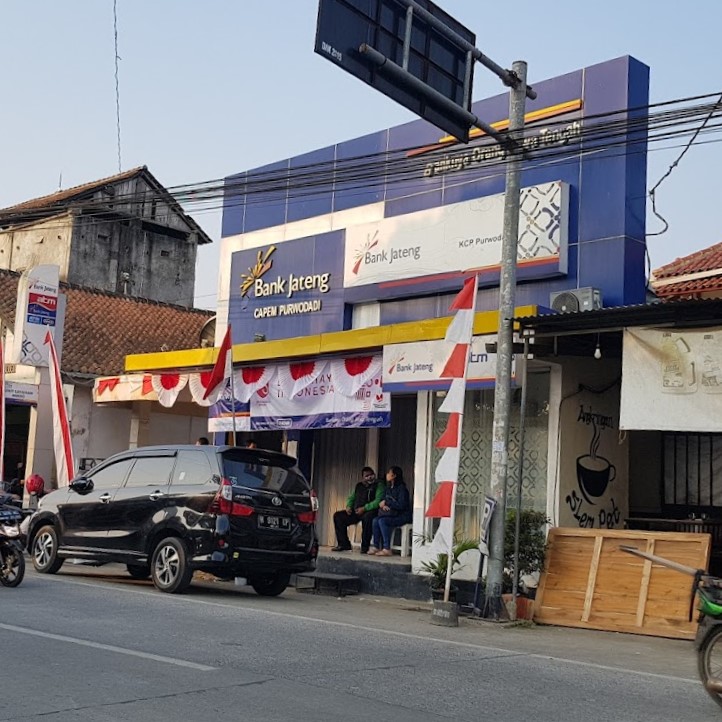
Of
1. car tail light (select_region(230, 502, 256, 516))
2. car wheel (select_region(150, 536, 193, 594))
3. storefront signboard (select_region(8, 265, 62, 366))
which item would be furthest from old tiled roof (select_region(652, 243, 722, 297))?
storefront signboard (select_region(8, 265, 62, 366))

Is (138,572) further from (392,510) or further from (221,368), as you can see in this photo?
(392,510)

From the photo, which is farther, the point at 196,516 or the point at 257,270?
the point at 257,270

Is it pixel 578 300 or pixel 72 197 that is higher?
pixel 72 197

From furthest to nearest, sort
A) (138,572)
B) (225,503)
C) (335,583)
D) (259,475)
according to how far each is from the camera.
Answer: (138,572) → (335,583) → (259,475) → (225,503)

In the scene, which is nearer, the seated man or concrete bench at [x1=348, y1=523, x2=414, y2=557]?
concrete bench at [x1=348, y1=523, x2=414, y2=557]

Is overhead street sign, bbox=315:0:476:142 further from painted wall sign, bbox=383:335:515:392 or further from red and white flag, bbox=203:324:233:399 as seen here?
red and white flag, bbox=203:324:233:399

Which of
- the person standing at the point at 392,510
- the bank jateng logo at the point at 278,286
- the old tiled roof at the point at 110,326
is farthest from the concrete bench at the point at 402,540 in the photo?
the old tiled roof at the point at 110,326

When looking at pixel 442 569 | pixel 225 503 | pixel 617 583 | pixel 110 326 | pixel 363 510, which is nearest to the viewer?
pixel 617 583

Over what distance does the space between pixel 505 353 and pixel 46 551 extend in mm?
7309

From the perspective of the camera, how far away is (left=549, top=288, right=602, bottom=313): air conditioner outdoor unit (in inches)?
561

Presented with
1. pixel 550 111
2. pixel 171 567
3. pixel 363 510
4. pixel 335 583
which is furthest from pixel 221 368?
pixel 550 111

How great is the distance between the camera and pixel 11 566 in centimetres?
1264

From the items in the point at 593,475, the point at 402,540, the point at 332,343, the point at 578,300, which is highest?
the point at 578,300

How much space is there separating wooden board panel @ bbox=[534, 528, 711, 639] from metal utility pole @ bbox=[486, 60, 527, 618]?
759 mm
